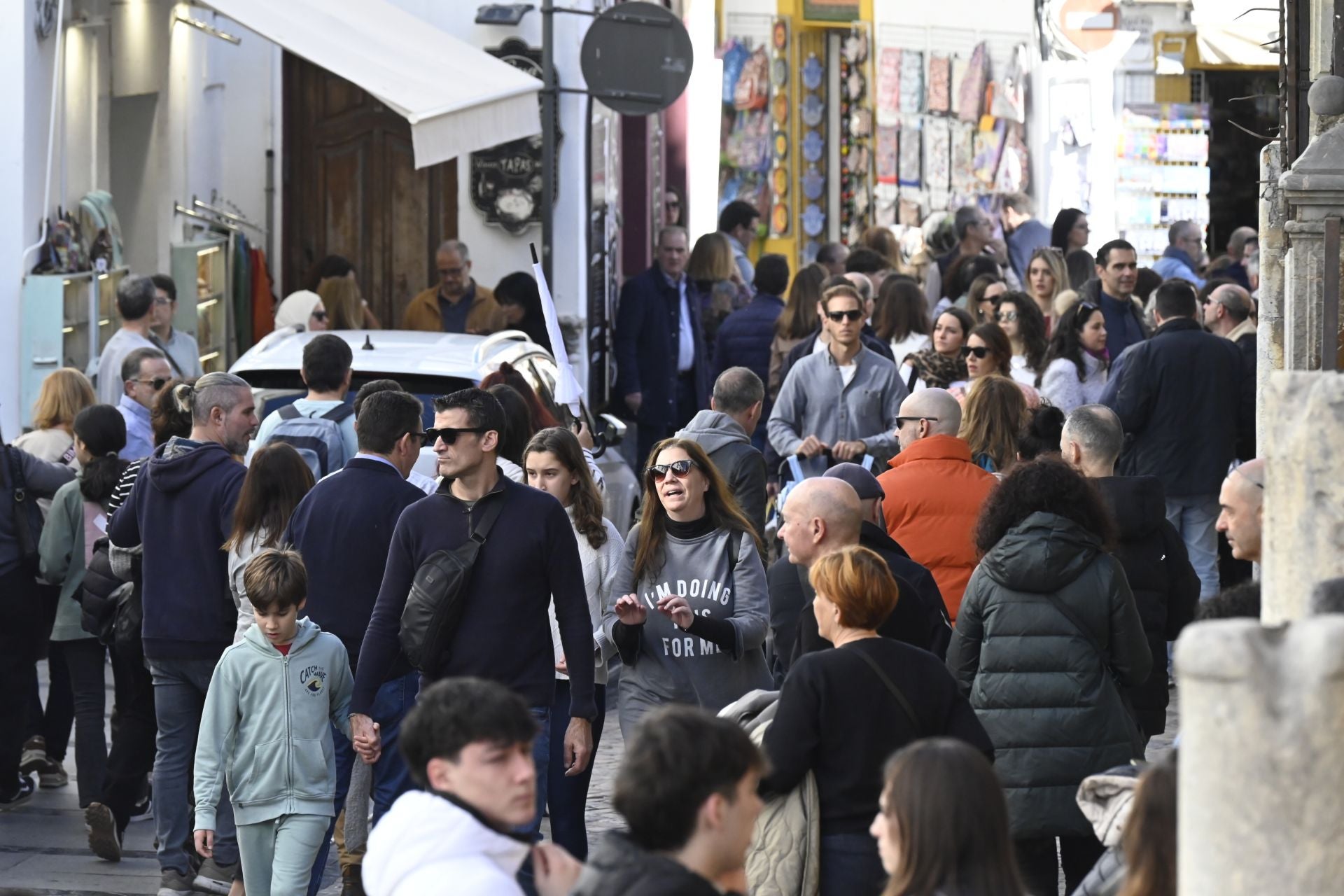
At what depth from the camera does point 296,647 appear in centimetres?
672

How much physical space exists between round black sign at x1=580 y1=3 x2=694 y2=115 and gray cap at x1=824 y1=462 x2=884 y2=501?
6853 millimetres

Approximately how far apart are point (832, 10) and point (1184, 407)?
53.6 ft

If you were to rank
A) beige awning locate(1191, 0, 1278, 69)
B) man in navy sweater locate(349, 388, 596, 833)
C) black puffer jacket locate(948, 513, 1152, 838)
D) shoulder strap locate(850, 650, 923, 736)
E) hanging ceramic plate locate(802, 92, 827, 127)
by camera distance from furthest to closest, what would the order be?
hanging ceramic plate locate(802, 92, 827, 127)
beige awning locate(1191, 0, 1278, 69)
man in navy sweater locate(349, 388, 596, 833)
black puffer jacket locate(948, 513, 1152, 838)
shoulder strap locate(850, 650, 923, 736)

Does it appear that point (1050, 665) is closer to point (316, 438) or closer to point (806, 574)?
point (806, 574)

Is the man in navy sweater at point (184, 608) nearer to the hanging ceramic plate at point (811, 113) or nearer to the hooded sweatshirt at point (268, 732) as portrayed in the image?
the hooded sweatshirt at point (268, 732)

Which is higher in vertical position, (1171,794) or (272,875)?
(1171,794)

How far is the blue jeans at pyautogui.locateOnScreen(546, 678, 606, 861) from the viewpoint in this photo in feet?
22.8

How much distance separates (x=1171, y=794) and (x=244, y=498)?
4510 millimetres

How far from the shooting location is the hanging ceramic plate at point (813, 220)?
87.4ft

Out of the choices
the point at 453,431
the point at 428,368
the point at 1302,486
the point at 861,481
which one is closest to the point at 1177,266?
the point at 428,368

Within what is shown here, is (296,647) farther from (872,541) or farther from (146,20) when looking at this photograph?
(146,20)

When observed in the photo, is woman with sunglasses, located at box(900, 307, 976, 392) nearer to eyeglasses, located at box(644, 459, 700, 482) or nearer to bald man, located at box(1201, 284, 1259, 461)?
bald man, located at box(1201, 284, 1259, 461)

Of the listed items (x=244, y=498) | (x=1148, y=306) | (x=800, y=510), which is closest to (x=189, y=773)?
(x=244, y=498)

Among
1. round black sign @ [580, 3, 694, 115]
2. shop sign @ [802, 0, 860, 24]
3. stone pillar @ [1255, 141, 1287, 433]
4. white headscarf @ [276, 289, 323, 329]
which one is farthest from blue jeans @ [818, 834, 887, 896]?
shop sign @ [802, 0, 860, 24]
